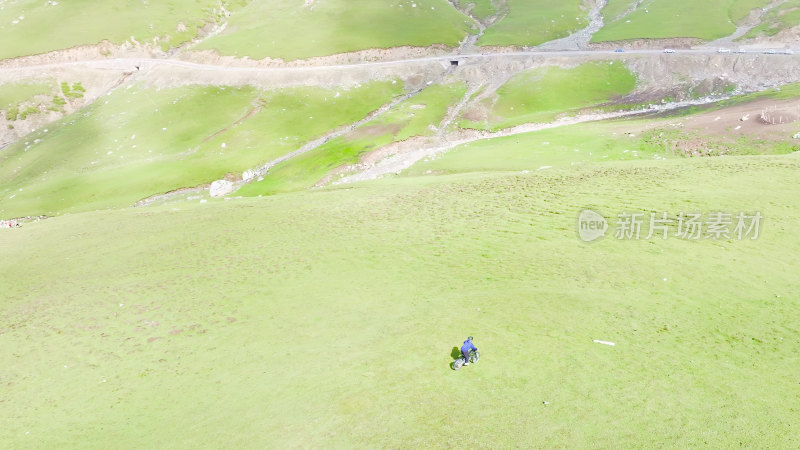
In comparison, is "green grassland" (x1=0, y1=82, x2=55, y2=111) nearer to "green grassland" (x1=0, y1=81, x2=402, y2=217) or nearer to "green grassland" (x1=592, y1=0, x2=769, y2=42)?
"green grassland" (x1=0, y1=81, x2=402, y2=217)

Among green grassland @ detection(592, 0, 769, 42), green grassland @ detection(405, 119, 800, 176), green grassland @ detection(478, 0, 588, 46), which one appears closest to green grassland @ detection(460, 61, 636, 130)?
green grassland @ detection(405, 119, 800, 176)

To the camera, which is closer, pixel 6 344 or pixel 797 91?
pixel 6 344

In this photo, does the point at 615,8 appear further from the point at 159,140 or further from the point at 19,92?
the point at 19,92

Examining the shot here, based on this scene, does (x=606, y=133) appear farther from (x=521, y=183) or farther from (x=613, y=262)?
(x=613, y=262)

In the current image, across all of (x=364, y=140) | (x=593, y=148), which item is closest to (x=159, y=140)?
(x=364, y=140)

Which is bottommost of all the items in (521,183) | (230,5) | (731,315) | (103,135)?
(731,315)

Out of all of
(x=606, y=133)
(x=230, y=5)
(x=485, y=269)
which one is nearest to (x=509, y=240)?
(x=485, y=269)

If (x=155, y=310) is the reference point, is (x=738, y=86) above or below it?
above

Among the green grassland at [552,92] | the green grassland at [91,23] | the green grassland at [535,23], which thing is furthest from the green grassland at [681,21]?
Result: the green grassland at [91,23]
